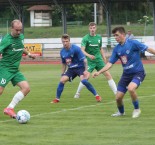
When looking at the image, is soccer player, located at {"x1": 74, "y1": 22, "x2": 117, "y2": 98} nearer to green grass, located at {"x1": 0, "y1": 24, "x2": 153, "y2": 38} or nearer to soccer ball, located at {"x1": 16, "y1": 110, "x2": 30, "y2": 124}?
soccer ball, located at {"x1": 16, "y1": 110, "x2": 30, "y2": 124}

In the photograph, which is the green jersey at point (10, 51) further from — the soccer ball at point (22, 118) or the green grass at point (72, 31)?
the green grass at point (72, 31)

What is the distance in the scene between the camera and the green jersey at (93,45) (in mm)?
18328

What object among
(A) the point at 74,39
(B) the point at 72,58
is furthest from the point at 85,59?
(A) the point at 74,39

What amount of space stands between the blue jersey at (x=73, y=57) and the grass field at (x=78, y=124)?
1.06 meters

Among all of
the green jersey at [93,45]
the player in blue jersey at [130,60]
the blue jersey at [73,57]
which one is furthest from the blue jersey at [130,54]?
the green jersey at [93,45]

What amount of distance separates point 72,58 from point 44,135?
656 cm

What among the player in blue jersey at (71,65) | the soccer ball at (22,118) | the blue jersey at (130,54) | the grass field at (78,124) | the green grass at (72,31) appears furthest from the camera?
the green grass at (72,31)

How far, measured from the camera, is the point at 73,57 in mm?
17344

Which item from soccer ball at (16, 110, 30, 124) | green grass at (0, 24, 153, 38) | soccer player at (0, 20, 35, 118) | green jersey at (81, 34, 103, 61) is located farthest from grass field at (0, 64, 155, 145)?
green grass at (0, 24, 153, 38)

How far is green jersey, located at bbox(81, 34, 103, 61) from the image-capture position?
18.3 metres

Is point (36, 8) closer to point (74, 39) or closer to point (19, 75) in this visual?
point (74, 39)

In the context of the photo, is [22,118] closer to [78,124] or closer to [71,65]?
[78,124]

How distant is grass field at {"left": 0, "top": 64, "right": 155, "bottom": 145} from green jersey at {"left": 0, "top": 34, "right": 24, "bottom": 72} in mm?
1188

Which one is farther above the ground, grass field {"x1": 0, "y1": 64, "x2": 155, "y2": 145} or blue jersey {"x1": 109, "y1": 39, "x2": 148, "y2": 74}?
blue jersey {"x1": 109, "y1": 39, "x2": 148, "y2": 74}
